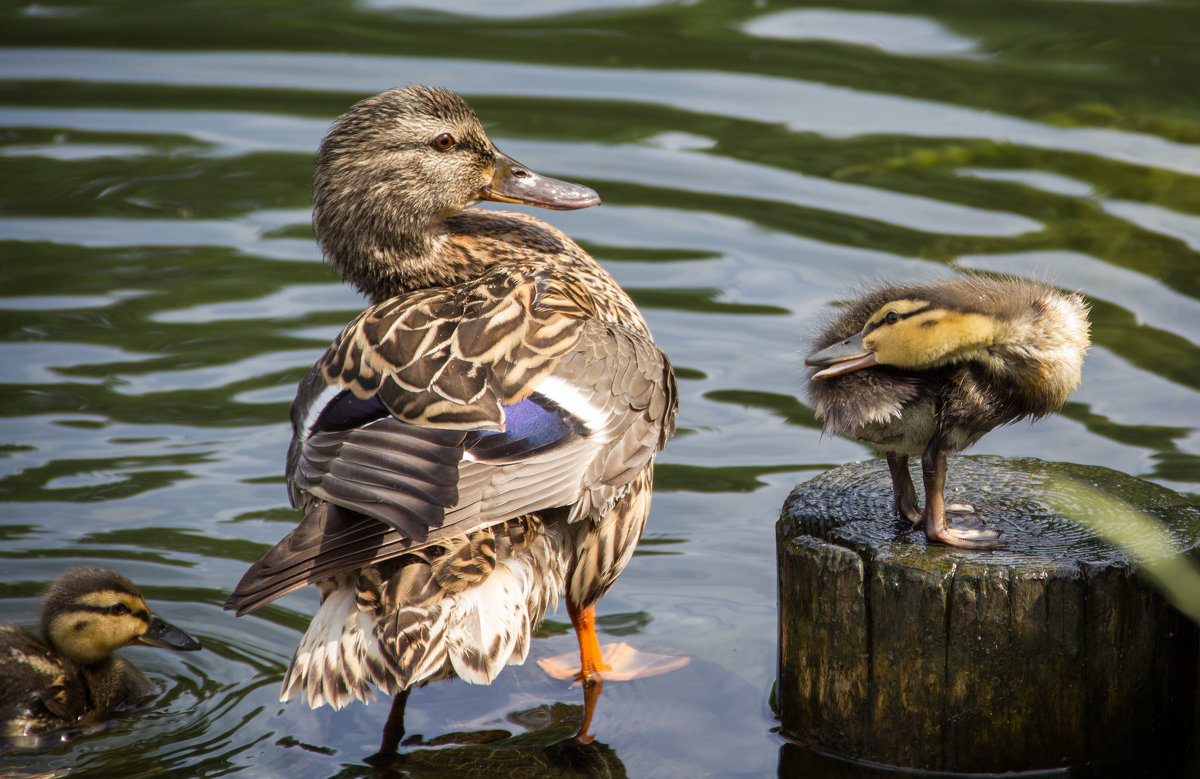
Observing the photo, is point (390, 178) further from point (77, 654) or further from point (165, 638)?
point (77, 654)

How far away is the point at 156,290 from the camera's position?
8.00 m

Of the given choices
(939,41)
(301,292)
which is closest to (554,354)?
(301,292)

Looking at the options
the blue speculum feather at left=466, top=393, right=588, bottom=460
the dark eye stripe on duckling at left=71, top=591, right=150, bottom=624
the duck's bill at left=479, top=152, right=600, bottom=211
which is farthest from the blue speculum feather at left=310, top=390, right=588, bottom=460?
the duck's bill at left=479, top=152, right=600, bottom=211

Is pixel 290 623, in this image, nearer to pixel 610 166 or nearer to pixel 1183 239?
pixel 610 166

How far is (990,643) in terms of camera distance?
12.2 ft

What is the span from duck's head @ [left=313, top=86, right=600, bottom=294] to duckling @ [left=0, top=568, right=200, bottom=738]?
1303 millimetres

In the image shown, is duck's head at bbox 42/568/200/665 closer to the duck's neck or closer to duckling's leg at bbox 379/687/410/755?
duckling's leg at bbox 379/687/410/755

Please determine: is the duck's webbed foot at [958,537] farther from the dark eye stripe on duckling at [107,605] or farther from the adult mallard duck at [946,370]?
the dark eye stripe on duckling at [107,605]

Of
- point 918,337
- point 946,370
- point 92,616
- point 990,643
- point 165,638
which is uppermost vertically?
point 918,337

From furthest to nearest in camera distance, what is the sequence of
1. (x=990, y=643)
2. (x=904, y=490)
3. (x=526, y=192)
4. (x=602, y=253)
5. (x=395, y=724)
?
(x=602, y=253) → (x=526, y=192) → (x=395, y=724) → (x=904, y=490) → (x=990, y=643)

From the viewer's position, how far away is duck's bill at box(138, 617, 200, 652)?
187 inches

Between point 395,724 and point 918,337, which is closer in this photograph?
point 918,337

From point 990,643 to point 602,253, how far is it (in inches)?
194

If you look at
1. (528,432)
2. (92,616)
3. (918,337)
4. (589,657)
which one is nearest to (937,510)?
(918,337)
